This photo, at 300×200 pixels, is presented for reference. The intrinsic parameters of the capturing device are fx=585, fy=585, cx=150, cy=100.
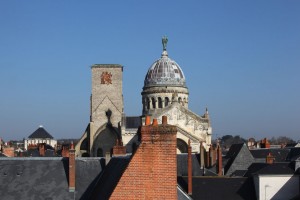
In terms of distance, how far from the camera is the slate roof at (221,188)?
31953mm

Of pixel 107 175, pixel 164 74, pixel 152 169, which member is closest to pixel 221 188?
pixel 107 175

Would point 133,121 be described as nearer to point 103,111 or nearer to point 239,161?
point 103,111

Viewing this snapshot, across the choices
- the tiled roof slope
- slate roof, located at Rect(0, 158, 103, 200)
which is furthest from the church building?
slate roof, located at Rect(0, 158, 103, 200)

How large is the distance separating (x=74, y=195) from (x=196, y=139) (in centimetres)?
3361

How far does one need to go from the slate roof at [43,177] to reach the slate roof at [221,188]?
9.59 meters

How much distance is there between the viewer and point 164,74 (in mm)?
65875

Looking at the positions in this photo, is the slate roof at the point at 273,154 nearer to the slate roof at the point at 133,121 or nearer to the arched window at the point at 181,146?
the arched window at the point at 181,146

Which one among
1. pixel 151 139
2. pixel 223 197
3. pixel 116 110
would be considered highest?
pixel 116 110

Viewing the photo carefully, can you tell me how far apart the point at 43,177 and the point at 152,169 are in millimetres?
8680

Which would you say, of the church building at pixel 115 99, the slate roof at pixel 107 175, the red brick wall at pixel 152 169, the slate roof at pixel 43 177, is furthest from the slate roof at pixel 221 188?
the church building at pixel 115 99

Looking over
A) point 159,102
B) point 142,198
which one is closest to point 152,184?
point 142,198

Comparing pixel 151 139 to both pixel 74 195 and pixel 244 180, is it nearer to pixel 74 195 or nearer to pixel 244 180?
pixel 74 195

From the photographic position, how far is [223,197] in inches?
1259

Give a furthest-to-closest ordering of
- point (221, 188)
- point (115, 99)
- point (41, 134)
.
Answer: point (41, 134) < point (115, 99) < point (221, 188)
